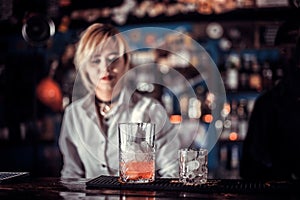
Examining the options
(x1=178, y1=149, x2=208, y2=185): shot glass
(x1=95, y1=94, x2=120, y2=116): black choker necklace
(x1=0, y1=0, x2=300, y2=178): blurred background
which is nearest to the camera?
(x1=178, y1=149, x2=208, y2=185): shot glass

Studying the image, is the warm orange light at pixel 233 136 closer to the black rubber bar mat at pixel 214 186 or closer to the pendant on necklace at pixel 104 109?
the pendant on necklace at pixel 104 109

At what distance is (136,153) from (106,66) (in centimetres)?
207

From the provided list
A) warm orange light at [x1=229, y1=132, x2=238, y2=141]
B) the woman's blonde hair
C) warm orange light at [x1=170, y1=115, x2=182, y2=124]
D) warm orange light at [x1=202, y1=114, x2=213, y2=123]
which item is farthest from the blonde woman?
warm orange light at [x1=229, y1=132, x2=238, y2=141]

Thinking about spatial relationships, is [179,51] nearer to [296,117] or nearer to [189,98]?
[189,98]

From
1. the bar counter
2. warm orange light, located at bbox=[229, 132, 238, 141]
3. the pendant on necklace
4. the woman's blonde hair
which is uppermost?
the woman's blonde hair

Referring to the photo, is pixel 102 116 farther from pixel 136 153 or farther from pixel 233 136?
pixel 136 153

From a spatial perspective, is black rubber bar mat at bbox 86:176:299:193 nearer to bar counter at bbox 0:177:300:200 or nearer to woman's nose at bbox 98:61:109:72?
bar counter at bbox 0:177:300:200

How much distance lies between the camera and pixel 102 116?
12.5 ft

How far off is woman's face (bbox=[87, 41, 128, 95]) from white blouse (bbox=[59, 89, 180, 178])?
4.2 inches

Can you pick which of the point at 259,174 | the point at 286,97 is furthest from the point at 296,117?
the point at 259,174

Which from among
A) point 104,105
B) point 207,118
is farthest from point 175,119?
point 104,105

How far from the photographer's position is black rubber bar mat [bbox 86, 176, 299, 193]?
5.63 ft

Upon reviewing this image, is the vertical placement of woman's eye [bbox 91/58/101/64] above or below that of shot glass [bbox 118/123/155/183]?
above

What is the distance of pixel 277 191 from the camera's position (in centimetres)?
169
